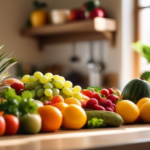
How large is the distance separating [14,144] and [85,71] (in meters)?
2.80

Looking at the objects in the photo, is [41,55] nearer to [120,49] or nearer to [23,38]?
[23,38]

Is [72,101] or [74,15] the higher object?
[74,15]

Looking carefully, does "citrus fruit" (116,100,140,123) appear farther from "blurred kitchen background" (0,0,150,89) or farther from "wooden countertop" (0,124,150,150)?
"blurred kitchen background" (0,0,150,89)

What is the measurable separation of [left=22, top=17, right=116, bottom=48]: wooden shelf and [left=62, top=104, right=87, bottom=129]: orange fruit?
7.05 feet

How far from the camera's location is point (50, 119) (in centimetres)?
Answer: 67

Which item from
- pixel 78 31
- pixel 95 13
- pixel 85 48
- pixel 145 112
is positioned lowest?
pixel 145 112

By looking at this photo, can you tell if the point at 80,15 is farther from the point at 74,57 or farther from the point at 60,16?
the point at 74,57

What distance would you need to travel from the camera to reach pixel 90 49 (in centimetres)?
329

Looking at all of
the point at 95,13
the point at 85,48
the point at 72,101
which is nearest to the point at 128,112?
the point at 72,101

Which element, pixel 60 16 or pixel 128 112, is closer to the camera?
pixel 128 112

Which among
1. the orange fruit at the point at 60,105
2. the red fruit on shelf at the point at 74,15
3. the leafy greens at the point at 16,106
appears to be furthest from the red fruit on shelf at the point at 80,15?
the leafy greens at the point at 16,106

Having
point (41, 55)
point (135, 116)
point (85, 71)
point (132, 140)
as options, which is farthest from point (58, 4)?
point (132, 140)

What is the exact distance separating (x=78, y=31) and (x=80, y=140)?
8.66ft

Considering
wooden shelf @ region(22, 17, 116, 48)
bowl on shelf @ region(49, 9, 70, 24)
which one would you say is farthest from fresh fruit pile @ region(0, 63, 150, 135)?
bowl on shelf @ region(49, 9, 70, 24)
